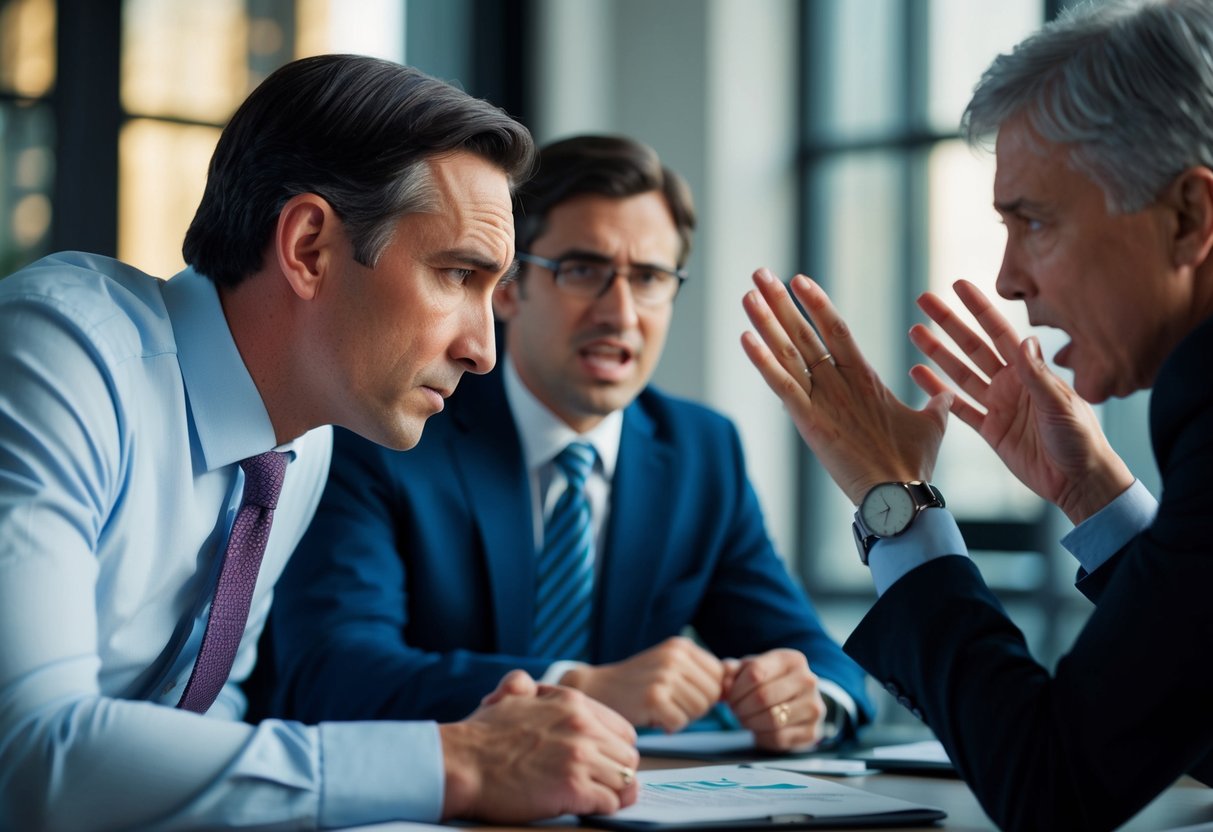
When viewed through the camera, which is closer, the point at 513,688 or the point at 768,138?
the point at 513,688

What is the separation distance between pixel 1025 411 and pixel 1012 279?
0.35 meters

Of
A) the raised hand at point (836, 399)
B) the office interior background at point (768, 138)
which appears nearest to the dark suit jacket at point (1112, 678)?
the raised hand at point (836, 399)

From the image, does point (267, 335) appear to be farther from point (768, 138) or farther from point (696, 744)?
point (768, 138)

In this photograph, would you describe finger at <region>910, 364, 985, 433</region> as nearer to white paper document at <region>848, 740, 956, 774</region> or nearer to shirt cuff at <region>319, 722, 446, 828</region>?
white paper document at <region>848, 740, 956, 774</region>

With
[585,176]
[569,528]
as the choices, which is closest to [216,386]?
[569,528]

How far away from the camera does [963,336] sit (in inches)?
75.2

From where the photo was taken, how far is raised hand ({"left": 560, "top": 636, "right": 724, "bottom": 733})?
1.89 meters

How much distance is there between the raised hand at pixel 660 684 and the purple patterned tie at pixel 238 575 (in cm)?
54

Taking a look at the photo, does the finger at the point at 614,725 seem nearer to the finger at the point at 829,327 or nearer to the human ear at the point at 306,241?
the finger at the point at 829,327

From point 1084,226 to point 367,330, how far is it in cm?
84

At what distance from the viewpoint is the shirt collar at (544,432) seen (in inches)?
98.3

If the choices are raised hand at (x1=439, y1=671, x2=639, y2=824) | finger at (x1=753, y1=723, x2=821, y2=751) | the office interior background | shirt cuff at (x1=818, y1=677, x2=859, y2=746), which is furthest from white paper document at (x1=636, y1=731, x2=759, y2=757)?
the office interior background

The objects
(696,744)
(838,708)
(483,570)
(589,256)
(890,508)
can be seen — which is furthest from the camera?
(589,256)

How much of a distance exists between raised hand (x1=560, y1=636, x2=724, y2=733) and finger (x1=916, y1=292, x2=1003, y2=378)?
0.57m
